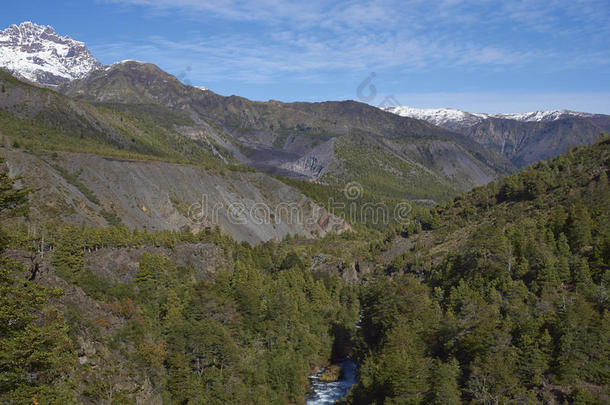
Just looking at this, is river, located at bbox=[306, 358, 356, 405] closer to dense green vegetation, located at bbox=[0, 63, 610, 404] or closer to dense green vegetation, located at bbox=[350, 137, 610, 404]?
dense green vegetation, located at bbox=[0, 63, 610, 404]

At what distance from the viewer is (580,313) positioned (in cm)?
5928

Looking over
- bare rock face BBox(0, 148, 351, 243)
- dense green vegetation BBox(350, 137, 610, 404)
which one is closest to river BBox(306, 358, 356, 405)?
dense green vegetation BBox(350, 137, 610, 404)

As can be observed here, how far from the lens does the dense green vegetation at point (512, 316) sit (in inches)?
2156

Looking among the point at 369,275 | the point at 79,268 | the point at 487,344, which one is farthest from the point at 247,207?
the point at 487,344

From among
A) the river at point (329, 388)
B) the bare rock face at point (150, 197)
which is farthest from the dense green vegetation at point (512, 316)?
the bare rock face at point (150, 197)

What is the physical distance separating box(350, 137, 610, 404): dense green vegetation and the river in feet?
13.7

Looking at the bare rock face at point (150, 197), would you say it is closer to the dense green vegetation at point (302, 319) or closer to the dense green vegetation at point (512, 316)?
the dense green vegetation at point (302, 319)

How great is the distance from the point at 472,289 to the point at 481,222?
51.1m

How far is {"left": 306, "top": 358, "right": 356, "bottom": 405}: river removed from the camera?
74.6m

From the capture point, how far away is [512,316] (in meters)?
66.5

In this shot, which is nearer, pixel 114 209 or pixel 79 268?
pixel 79 268

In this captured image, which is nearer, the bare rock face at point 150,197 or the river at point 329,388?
the river at point 329,388

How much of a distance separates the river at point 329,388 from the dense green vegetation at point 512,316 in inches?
165

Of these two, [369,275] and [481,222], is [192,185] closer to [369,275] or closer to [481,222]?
[369,275]
